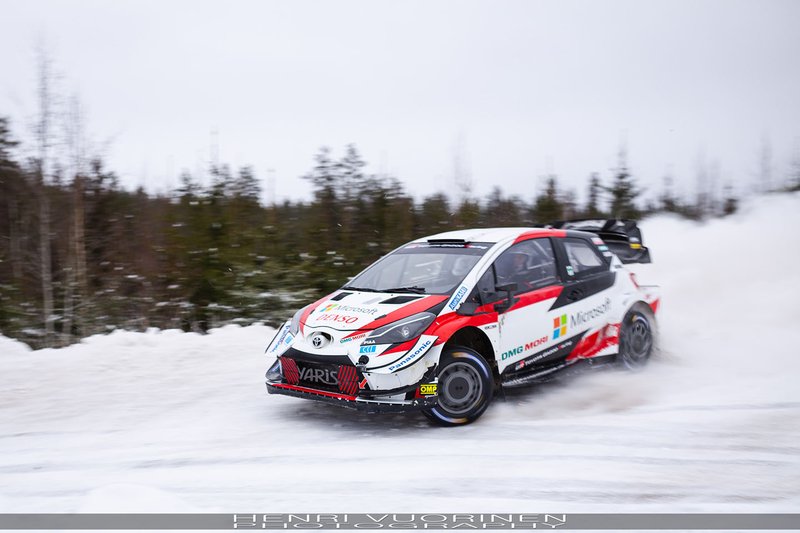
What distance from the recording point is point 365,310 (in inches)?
234

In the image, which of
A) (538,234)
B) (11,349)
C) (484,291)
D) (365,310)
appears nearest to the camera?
(365,310)

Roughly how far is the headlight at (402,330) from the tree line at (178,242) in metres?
6.00

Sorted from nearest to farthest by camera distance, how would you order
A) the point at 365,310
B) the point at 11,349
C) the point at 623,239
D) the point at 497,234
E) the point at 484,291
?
1. the point at 365,310
2. the point at 484,291
3. the point at 497,234
4. the point at 11,349
5. the point at 623,239

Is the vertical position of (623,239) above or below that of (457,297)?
above

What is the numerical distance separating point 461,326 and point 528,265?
4.21 feet

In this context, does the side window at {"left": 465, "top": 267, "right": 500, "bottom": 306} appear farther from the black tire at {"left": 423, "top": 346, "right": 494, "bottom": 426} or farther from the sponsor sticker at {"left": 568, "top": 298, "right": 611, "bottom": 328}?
the sponsor sticker at {"left": 568, "top": 298, "right": 611, "bottom": 328}

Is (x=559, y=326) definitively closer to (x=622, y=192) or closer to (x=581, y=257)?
(x=581, y=257)

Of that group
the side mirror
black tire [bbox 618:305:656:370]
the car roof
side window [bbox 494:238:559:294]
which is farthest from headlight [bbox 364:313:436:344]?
black tire [bbox 618:305:656:370]

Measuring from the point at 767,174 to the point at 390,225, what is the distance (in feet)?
73.1

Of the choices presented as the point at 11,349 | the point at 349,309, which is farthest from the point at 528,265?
the point at 11,349

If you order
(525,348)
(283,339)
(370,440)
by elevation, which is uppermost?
(283,339)

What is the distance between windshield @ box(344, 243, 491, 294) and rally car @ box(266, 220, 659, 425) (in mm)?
16

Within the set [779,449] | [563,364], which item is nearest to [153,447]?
[563,364]

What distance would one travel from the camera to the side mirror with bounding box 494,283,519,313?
6184 mm
